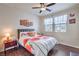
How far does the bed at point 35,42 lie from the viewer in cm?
151

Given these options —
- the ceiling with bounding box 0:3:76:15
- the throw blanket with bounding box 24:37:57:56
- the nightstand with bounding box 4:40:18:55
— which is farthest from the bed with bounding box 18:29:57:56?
the ceiling with bounding box 0:3:76:15

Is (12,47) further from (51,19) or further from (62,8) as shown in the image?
(62,8)

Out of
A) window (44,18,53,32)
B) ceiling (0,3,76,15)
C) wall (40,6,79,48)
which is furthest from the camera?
window (44,18,53,32)

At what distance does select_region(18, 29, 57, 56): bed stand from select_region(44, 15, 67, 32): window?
7.9 inches

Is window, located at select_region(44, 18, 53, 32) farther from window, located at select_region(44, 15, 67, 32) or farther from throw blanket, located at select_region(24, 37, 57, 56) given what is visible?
throw blanket, located at select_region(24, 37, 57, 56)

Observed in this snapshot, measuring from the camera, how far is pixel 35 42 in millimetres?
1523

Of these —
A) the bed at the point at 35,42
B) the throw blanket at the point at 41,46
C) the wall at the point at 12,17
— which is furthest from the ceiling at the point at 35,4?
the throw blanket at the point at 41,46

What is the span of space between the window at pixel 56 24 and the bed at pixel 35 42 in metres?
0.20

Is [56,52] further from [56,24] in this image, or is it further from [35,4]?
[35,4]

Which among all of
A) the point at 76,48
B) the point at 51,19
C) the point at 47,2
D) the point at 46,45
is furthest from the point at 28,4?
the point at 76,48

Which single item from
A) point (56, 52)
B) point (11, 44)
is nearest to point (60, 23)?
point (56, 52)

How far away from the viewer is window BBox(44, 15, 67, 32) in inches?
63.5

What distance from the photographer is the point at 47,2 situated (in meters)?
1.38

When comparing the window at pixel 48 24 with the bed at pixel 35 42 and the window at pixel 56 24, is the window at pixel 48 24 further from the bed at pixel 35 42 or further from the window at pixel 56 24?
the bed at pixel 35 42
